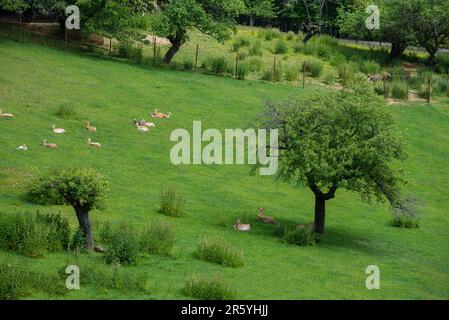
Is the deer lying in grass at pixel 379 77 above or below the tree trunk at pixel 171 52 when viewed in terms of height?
below

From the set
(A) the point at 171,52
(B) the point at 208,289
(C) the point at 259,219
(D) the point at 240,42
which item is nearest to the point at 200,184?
(C) the point at 259,219

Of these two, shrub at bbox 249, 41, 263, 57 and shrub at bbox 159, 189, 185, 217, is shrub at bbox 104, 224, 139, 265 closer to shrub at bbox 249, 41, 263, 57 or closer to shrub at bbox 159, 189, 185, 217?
shrub at bbox 159, 189, 185, 217

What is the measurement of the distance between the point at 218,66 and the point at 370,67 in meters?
12.7

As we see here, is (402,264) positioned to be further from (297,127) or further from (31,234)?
(31,234)

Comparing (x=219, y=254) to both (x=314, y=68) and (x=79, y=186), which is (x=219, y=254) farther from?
(x=314, y=68)

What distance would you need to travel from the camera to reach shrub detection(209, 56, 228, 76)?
53062 mm

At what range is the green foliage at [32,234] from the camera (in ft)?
75.2

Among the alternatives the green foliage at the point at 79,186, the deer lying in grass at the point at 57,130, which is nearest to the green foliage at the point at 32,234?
the green foliage at the point at 79,186

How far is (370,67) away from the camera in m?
60.8

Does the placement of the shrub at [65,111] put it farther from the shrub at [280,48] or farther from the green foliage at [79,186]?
the shrub at [280,48]

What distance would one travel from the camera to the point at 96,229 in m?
25.9

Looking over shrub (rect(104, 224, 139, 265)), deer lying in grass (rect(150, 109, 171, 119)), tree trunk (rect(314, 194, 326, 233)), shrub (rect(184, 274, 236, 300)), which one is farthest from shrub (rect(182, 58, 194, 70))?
shrub (rect(184, 274, 236, 300))

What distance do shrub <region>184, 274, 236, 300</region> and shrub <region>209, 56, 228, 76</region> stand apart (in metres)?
32.8

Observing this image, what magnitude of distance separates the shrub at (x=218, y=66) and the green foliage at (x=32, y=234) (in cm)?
3009
